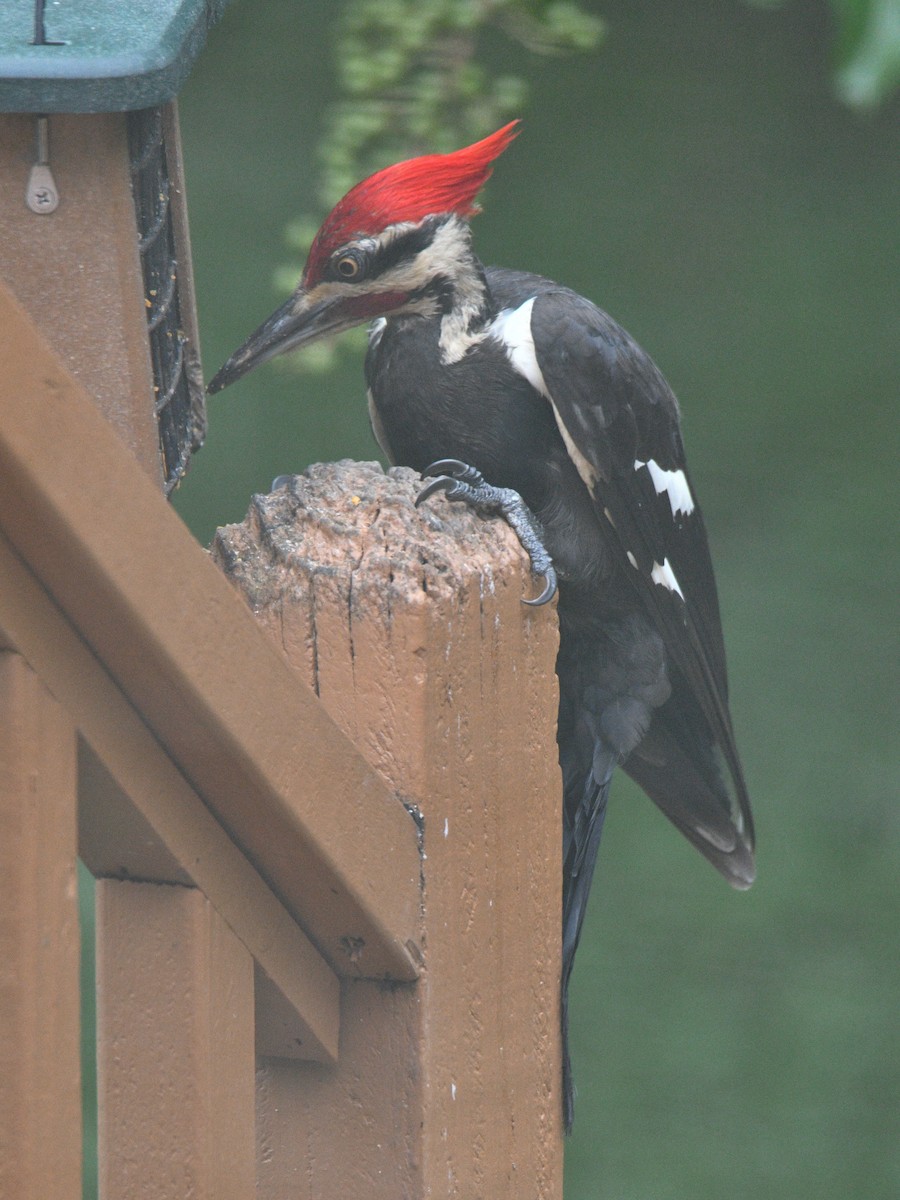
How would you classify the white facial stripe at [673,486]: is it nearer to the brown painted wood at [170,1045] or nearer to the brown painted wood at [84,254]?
the brown painted wood at [84,254]

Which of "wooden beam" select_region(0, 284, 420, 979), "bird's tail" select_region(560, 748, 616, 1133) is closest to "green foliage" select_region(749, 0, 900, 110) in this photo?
"bird's tail" select_region(560, 748, 616, 1133)

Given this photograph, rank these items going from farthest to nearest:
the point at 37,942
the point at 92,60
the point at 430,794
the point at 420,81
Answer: the point at 420,81
the point at 92,60
the point at 430,794
the point at 37,942

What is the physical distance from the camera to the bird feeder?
99cm

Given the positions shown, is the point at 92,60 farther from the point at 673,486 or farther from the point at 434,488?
the point at 673,486

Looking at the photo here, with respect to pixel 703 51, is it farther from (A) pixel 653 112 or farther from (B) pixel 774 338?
(B) pixel 774 338

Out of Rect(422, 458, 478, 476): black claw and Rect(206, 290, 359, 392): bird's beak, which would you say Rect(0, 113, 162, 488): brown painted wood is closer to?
Rect(422, 458, 478, 476): black claw

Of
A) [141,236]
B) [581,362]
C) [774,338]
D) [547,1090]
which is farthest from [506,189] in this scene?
[547,1090]

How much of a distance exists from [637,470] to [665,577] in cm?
11

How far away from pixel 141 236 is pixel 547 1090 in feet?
2.24

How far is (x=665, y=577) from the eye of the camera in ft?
5.75

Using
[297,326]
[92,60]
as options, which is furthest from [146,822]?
[297,326]

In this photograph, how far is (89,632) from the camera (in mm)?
718

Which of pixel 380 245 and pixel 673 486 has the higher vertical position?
pixel 380 245

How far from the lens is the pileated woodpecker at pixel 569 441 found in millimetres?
1634
